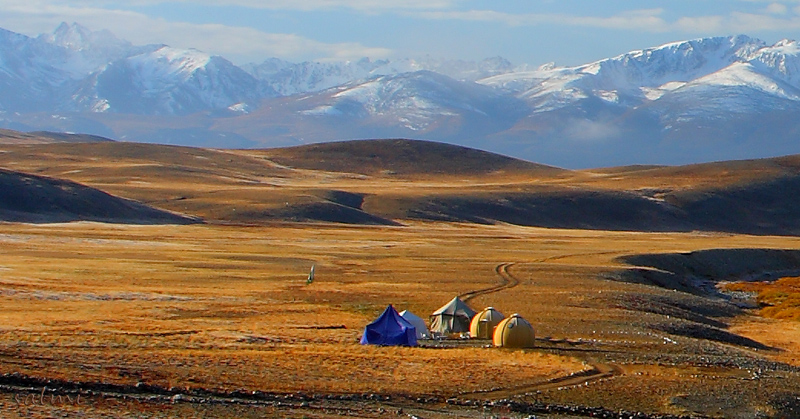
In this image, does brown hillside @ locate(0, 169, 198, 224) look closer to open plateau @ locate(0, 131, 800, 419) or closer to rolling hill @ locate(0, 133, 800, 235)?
open plateau @ locate(0, 131, 800, 419)

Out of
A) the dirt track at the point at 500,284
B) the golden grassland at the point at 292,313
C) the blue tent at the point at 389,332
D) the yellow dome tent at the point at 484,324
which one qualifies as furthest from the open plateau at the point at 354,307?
the blue tent at the point at 389,332

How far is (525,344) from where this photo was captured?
1512 inches

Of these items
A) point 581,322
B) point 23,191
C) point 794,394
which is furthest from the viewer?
point 23,191

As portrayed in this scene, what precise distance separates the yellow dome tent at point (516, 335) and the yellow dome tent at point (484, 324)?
1.98 m

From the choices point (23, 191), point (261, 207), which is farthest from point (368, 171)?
point (23, 191)

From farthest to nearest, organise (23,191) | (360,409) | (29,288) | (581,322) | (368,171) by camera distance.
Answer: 1. (368,171)
2. (23,191)
3. (29,288)
4. (581,322)
5. (360,409)

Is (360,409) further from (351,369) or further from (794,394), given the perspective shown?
(794,394)

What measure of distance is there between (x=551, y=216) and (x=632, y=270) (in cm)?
6982

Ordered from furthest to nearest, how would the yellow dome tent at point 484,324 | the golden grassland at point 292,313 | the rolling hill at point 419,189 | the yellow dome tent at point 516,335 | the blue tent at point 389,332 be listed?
the rolling hill at point 419,189 → the yellow dome tent at point 484,324 → the yellow dome tent at point 516,335 → the blue tent at point 389,332 → the golden grassland at point 292,313

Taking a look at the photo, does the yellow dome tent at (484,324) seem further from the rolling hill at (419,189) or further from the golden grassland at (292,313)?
the rolling hill at (419,189)

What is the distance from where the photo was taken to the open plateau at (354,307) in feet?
99.1

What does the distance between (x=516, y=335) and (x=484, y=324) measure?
2.66 m

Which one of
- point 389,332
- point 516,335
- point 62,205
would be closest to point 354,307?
point 389,332

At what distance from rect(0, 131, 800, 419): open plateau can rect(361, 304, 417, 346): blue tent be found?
2.65ft
